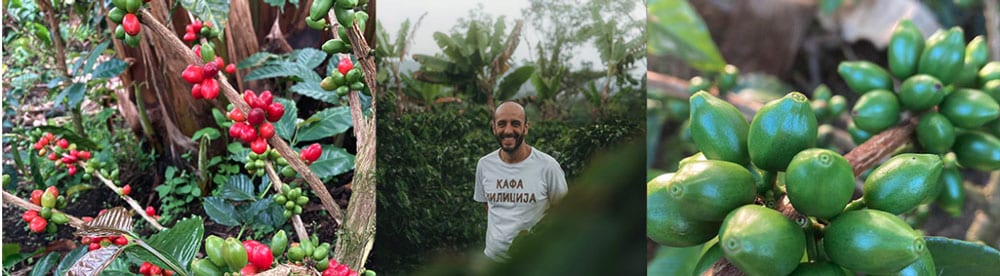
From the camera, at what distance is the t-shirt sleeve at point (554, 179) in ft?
2.13

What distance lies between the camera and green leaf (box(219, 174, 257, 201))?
3.80 feet

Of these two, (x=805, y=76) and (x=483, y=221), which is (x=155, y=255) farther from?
(x=805, y=76)

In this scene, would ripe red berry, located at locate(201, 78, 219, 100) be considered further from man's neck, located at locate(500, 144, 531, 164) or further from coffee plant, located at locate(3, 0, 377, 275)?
man's neck, located at locate(500, 144, 531, 164)

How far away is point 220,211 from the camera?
1169mm

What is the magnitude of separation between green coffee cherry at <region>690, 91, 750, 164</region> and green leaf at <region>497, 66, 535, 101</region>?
0.25 m

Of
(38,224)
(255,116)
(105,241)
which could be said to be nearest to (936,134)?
(255,116)

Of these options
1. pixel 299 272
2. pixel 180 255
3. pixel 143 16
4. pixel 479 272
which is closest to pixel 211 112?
pixel 143 16

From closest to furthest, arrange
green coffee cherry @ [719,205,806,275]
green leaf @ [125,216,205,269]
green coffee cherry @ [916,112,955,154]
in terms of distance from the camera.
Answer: green coffee cherry @ [719,205,806,275] < green coffee cherry @ [916,112,955,154] < green leaf @ [125,216,205,269]

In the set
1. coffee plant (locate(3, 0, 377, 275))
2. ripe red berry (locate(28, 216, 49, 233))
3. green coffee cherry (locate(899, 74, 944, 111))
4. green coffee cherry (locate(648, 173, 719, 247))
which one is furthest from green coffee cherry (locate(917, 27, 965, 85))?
ripe red berry (locate(28, 216, 49, 233))

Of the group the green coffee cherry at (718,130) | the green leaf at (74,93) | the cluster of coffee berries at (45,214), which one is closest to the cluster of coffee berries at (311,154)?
the cluster of coffee berries at (45,214)

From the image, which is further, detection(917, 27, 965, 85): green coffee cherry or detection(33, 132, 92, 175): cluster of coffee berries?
detection(33, 132, 92, 175): cluster of coffee berries

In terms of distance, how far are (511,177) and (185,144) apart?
34.9 inches

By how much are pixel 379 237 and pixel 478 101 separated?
8.4 inches

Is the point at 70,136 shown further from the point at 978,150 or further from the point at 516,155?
the point at 978,150
